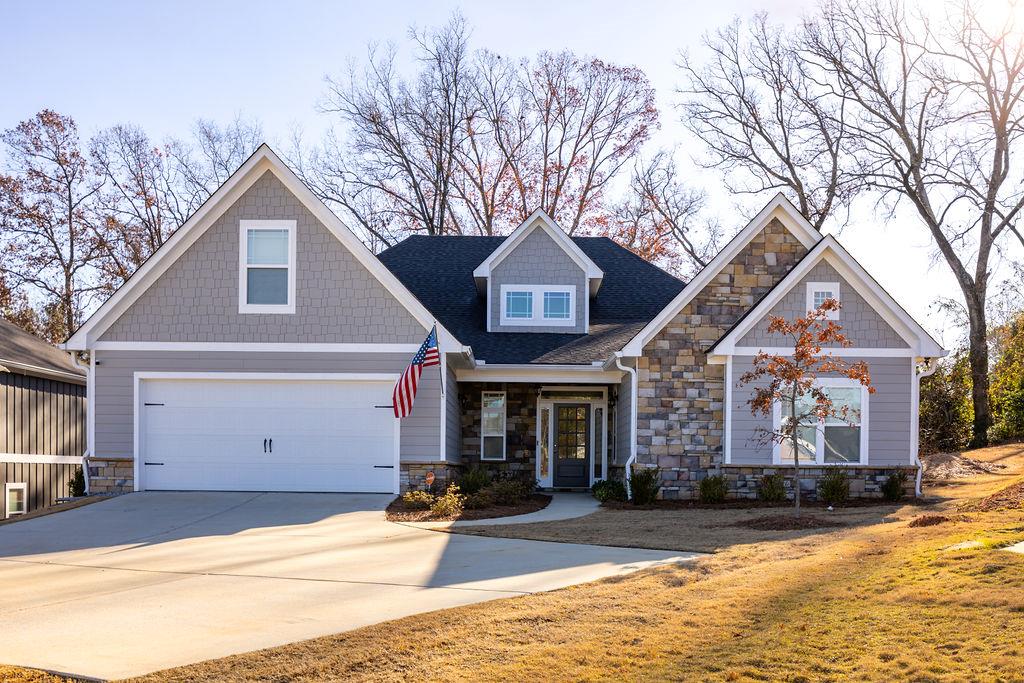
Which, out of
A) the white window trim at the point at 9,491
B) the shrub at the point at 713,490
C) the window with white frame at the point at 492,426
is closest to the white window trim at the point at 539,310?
the window with white frame at the point at 492,426

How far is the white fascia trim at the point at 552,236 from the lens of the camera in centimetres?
2091

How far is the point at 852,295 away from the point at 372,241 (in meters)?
22.1

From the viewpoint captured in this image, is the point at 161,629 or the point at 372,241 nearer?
the point at 161,629

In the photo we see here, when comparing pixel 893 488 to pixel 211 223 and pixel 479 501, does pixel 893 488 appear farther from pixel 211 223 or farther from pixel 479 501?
pixel 211 223

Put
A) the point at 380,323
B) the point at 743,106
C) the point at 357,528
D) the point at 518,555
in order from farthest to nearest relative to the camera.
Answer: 1. the point at 743,106
2. the point at 380,323
3. the point at 357,528
4. the point at 518,555

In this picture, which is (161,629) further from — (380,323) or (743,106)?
(743,106)

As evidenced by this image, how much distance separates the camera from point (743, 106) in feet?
112

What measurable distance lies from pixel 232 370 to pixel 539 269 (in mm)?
7518

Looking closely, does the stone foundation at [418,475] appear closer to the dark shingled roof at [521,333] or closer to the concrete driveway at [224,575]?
the concrete driveway at [224,575]

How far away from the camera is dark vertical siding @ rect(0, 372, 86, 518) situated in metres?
19.0

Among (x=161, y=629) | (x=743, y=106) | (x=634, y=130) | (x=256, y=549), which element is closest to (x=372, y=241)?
(x=634, y=130)

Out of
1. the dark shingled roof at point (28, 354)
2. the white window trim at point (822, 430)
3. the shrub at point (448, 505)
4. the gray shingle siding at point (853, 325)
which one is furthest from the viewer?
the dark shingled roof at point (28, 354)

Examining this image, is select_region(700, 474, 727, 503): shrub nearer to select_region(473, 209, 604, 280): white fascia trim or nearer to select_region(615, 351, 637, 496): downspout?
select_region(615, 351, 637, 496): downspout

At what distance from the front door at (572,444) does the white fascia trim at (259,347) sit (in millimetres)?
5553
